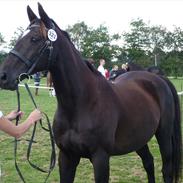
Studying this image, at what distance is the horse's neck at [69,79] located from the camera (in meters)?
Answer: 3.07

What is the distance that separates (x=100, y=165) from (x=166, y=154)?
65.0 inches

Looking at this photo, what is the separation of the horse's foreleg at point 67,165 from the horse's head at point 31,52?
939 millimetres

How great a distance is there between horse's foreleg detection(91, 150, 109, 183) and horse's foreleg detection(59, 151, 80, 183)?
0.26 m

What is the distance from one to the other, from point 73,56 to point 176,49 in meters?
56.2

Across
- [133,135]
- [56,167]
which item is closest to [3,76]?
[133,135]

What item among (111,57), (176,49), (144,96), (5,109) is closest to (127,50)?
Result: (111,57)

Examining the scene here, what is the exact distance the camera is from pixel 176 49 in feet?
188

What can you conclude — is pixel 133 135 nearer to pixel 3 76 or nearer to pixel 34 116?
pixel 34 116

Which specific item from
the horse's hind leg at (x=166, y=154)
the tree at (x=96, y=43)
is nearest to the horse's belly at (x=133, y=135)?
the horse's hind leg at (x=166, y=154)

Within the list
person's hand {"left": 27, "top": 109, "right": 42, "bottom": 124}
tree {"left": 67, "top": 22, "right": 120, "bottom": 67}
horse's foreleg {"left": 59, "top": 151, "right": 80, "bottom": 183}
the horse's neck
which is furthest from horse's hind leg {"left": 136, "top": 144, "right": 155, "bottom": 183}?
tree {"left": 67, "top": 22, "right": 120, "bottom": 67}

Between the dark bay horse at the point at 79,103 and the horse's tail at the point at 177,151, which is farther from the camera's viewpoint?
the horse's tail at the point at 177,151

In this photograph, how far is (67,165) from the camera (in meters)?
3.42

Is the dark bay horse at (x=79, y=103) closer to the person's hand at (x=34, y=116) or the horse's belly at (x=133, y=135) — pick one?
the horse's belly at (x=133, y=135)

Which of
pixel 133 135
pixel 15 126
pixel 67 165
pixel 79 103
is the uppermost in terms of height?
pixel 79 103
